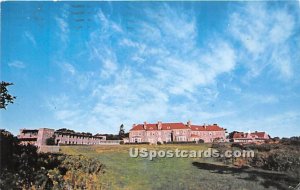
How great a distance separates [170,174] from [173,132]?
984 centimetres

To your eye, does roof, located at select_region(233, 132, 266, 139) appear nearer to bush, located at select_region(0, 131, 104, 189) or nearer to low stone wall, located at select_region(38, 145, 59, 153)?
bush, located at select_region(0, 131, 104, 189)

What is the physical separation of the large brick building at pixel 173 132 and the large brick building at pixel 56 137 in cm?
281

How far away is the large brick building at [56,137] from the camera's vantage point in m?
15.3

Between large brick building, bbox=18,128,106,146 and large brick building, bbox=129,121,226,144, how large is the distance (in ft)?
9.22

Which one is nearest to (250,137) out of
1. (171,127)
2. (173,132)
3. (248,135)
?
(248,135)

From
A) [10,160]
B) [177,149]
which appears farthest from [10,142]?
[177,149]

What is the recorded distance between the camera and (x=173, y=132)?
24.8 m

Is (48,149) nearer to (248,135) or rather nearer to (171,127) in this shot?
(171,127)

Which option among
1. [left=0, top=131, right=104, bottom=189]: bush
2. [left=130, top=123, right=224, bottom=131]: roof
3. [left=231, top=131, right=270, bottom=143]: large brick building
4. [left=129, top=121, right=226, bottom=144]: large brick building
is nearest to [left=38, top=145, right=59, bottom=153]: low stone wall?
[left=0, top=131, right=104, bottom=189]: bush

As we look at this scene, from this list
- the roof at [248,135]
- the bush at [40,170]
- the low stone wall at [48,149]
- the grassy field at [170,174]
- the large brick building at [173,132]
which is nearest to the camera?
the bush at [40,170]

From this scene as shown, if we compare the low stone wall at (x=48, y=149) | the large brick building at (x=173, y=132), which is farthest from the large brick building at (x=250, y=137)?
the low stone wall at (x=48, y=149)

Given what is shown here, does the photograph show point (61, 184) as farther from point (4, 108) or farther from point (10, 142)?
point (4, 108)

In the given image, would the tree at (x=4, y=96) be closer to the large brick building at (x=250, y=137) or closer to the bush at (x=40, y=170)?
the bush at (x=40, y=170)

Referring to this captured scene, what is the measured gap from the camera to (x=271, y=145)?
20078 mm
